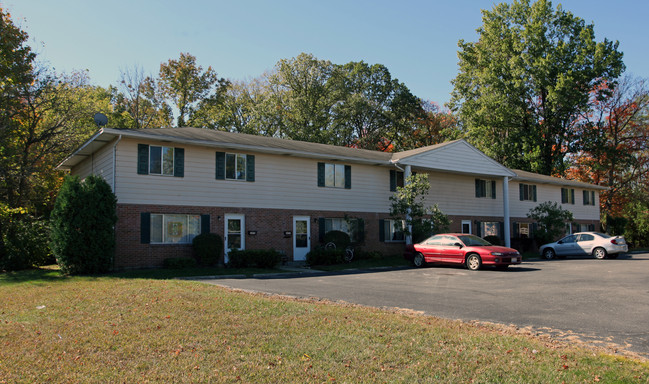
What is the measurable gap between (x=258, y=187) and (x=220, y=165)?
187 cm

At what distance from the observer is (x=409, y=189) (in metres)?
22.7

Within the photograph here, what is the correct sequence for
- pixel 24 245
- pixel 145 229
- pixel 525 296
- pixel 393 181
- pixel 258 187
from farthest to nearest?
pixel 393 181 < pixel 258 187 < pixel 24 245 < pixel 145 229 < pixel 525 296

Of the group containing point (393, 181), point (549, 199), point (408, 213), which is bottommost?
point (408, 213)

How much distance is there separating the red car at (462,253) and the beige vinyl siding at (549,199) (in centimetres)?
1376

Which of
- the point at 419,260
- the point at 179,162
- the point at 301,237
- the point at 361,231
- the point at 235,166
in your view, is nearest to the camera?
the point at 179,162

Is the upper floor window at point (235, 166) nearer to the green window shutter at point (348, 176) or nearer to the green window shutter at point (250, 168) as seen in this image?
the green window shutter at point (250, 168)

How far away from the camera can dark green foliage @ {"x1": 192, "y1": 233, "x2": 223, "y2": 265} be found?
58.8 feet

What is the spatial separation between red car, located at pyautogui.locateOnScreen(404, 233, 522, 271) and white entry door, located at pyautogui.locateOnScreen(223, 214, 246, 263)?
23.0 feet

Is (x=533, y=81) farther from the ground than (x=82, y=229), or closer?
farther from the ground

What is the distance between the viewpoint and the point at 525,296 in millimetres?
10766

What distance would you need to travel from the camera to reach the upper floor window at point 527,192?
3206 cm

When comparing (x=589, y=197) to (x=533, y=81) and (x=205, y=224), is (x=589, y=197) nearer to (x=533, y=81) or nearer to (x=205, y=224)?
(x=533, y=81)

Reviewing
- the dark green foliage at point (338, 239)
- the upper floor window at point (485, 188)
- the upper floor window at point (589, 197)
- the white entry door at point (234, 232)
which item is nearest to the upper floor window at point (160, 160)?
the white entry door at point (234, 232)


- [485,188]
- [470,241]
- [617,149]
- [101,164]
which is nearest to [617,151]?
[617,149]
